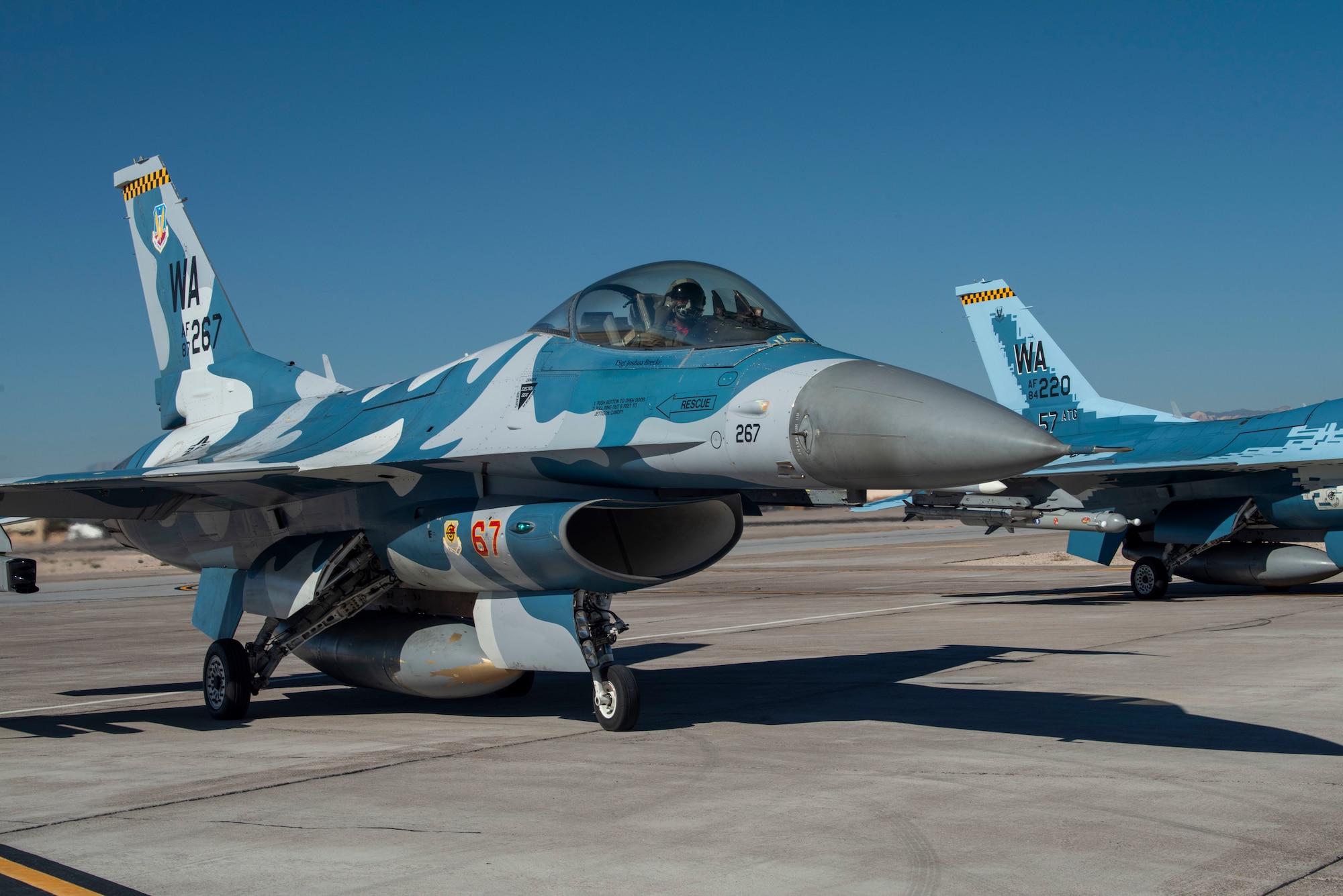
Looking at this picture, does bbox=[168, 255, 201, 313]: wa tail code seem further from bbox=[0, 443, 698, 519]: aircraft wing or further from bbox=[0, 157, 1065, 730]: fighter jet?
bbox=[0, 443, 698, 519]: aircraft wing

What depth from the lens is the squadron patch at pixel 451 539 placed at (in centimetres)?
769

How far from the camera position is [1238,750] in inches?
245

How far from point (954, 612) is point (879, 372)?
11320 millimetres

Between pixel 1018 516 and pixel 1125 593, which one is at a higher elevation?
pixel 1018 516

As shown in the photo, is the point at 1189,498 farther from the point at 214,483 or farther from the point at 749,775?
the point at 214,483

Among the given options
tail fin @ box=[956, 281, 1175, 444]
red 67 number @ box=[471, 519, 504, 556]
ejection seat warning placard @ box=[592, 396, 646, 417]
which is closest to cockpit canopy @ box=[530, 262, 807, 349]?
ejection seat warning placard @ box=[592, 396, 646, 417]

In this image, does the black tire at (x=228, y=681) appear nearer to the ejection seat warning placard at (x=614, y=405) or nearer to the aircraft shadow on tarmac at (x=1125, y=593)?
the ejection seat warning placard at (x=614, y=405)

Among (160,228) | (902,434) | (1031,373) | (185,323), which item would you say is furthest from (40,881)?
(1031,373)

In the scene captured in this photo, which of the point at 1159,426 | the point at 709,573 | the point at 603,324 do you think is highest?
the point at 603,324

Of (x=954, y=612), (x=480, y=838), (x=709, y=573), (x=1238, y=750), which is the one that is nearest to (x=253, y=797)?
(x=480, y=838)

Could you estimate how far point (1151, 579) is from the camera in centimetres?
1838

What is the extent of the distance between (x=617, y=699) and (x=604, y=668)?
23 centimetres

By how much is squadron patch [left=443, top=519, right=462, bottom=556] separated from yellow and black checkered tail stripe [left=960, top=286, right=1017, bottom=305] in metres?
17.0

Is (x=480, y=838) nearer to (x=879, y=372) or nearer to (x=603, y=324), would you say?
(x=879, y=372)
